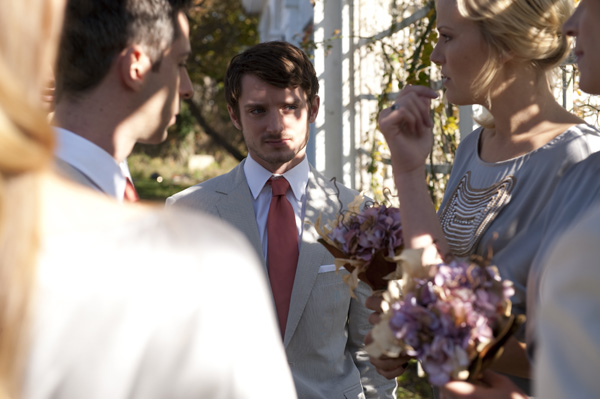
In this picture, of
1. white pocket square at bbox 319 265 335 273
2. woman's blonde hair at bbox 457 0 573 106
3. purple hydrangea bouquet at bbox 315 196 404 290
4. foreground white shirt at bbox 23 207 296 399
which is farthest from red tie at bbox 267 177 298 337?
foreground white shirt at bbox 23 207 296 399

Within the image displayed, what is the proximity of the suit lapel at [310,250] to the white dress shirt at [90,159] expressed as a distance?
127 cm

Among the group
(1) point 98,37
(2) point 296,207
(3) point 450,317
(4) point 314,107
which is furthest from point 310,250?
(1) point 98,37

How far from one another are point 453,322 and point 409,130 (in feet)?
2.42

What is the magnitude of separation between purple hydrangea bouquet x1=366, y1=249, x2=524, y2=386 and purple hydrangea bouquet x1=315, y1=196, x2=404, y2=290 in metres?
0.36

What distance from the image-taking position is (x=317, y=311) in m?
2.80

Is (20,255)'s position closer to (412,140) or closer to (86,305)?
(86,305)

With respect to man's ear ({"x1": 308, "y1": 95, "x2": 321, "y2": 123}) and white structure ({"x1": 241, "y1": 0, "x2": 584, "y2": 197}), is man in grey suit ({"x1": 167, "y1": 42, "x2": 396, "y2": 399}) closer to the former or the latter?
man's ear ({"x1": 308, "y1": 95, "x2": 321, "y2": 123})

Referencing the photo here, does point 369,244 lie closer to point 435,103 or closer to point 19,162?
point 19,162

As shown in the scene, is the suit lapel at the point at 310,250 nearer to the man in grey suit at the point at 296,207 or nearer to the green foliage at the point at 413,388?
the man in grey suit at the point at 296,207

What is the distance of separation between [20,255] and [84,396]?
0.64ft

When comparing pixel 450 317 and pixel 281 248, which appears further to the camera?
pixel 281 248

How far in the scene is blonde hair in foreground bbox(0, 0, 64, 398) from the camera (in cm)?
76

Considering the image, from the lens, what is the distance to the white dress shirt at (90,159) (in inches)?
57.7

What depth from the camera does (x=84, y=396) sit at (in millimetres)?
850
